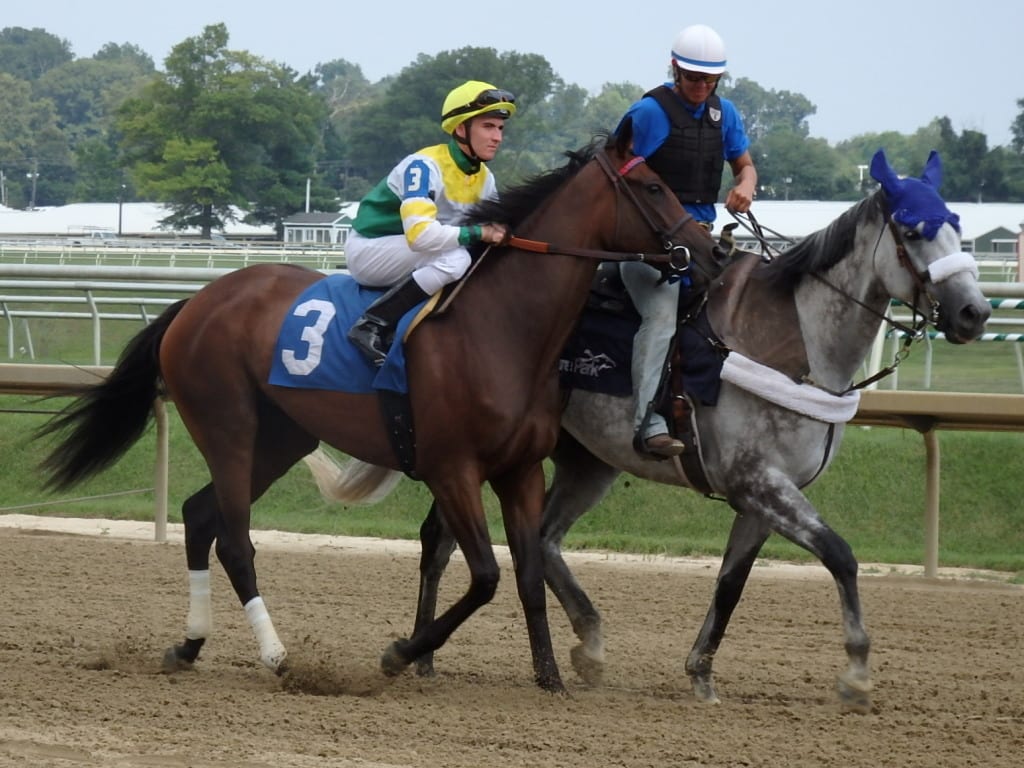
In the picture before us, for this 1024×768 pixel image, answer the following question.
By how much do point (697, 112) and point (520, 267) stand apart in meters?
0.91

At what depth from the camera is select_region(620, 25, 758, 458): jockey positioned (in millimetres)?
5277

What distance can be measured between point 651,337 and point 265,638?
1.74 meters

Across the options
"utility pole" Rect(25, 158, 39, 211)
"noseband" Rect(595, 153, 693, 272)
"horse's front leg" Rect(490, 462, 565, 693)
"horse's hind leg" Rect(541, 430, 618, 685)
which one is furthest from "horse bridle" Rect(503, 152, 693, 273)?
"utility pole" Rect(25, 158, 39, 211)

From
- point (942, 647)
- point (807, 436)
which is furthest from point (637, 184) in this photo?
point (942, 647)

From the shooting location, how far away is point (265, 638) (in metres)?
5.44

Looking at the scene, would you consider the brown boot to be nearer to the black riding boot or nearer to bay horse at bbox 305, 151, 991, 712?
bay horse at bbox 305, 151, 991, 712

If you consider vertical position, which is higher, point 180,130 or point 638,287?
point 180,130

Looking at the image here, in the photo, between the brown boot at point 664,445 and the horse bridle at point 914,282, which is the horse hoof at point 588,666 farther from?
the horse bridle at point 914,282

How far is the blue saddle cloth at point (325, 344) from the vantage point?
5391mm

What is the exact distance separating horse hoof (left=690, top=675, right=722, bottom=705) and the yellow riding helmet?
6.80ft

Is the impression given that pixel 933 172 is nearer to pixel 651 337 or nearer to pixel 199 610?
pixel 651 337

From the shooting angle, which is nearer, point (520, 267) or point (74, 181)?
point (520, 267)

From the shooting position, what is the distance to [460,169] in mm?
5398

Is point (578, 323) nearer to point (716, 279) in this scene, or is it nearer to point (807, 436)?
point (716, 279)
